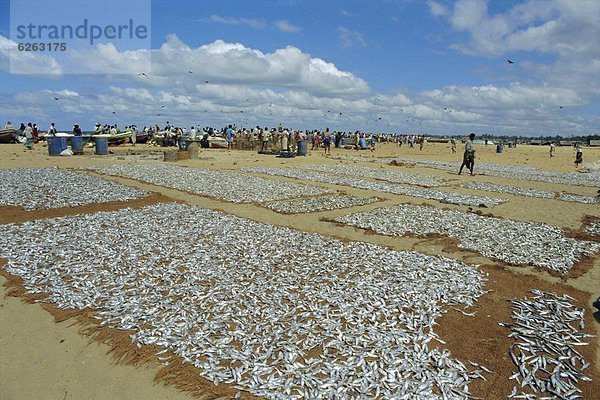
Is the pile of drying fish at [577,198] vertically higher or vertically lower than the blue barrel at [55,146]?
lower

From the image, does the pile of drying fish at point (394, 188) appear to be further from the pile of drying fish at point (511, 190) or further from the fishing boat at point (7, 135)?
the fishing boat at point (7, 135)

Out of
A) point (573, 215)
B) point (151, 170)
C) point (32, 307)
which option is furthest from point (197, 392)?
point (151, 170)

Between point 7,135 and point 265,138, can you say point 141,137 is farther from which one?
point 265,138

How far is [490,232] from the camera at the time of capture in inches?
498

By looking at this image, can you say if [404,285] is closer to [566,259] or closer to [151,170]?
[566,259]

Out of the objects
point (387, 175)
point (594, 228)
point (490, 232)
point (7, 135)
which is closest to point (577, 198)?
point (594, 228)

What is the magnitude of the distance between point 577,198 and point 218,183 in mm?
19032

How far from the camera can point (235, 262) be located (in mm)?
9172

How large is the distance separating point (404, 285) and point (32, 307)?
6.91 metres

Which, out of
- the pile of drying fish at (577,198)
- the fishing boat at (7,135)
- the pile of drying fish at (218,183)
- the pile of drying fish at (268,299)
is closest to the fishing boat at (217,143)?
the fishing boat at (7,135)

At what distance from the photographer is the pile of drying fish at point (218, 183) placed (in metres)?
18.7

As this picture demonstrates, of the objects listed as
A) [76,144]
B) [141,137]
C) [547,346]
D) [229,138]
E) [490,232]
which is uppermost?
[229,138]

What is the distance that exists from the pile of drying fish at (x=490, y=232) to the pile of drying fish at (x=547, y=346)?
2.57m

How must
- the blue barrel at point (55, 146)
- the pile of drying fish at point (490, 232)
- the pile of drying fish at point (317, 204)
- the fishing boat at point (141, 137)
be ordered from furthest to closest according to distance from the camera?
1. the fishing boat at point (141, 137)
2. the blue barrel at point (55, 146)
3. the pile of drying fish at point (317, 204)
4. the pile of drying fish at point (490, 232)
